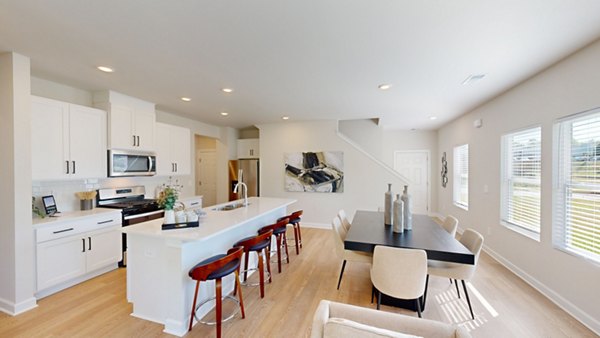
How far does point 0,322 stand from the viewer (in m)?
2.21

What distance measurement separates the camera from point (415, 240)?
2373 millimetres

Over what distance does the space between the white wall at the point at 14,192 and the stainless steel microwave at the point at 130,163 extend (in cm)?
108

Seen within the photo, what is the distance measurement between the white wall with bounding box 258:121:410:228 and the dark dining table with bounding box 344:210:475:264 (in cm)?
246

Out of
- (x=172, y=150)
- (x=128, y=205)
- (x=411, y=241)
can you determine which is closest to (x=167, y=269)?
(x=128, y=205)

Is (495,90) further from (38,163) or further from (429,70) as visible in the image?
(38,163)

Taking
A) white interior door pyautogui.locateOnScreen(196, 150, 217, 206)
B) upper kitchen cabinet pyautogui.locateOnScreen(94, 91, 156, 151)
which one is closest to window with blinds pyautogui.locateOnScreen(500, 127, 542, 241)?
upper kitchen cabinet pyautogui.locateOnScreen(94, 91, 156, 151)

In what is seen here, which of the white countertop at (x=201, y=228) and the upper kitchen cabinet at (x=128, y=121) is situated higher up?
the upper kitchen cabinet at (x=128, y=121)

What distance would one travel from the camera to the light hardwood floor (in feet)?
6.90

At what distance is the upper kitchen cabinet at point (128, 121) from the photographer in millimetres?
3520

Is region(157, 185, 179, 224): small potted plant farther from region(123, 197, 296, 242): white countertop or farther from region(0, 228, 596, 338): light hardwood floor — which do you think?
region(0, 228, 596, 338): light hardwood floor

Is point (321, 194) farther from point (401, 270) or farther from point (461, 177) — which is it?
point (401, 270)

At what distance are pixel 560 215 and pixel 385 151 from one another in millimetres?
4995

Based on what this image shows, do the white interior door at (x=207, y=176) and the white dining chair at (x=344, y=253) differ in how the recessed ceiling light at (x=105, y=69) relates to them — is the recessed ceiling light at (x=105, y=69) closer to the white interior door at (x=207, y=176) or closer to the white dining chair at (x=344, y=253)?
the white dining chair at (x=344, y=253)

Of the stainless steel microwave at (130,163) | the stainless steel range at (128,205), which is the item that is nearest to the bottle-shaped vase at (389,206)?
the stainless steel range at (128,205)
